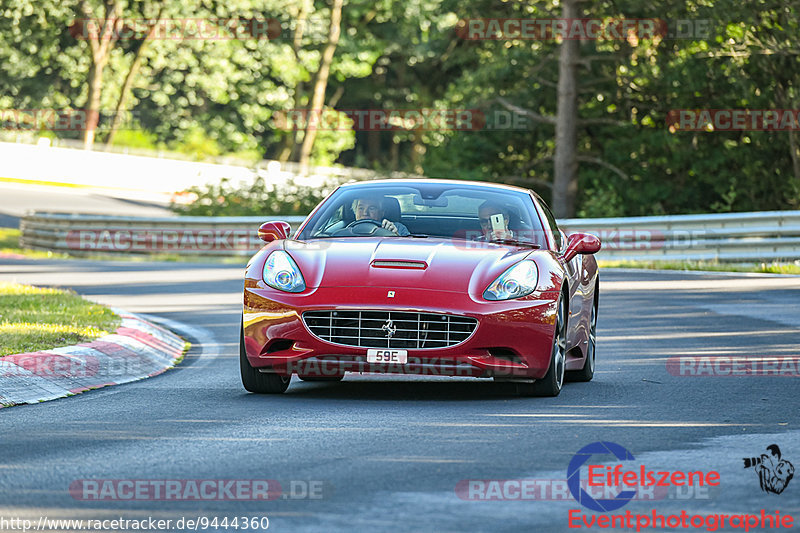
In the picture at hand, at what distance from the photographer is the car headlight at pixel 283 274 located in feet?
28.8

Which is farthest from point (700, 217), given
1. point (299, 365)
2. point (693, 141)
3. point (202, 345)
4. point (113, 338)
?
point (299, 365)

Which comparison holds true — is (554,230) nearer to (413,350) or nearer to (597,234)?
(413,350)

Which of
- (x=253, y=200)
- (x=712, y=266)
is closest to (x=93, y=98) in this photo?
(x=253, y=200)

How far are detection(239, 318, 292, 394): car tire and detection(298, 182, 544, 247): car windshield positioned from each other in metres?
1.06

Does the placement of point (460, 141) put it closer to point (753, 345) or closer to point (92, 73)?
point (753, 345)

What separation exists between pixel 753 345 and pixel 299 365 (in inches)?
199

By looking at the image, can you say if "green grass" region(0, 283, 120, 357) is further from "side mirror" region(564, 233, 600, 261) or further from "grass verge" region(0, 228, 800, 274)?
"grass verge" region(0, 228, 800, 274)

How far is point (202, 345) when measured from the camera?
12.6 m

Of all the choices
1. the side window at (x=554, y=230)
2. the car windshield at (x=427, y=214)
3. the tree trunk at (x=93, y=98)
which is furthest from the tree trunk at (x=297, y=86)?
the car windshield at (x=427, y=214)

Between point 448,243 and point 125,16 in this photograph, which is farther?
point 125,16

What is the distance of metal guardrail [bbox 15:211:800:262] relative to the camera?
22.3 m

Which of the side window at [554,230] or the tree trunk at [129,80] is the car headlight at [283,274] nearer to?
the side window at [554,230]

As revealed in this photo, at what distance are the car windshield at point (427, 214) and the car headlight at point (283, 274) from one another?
25.4 inches

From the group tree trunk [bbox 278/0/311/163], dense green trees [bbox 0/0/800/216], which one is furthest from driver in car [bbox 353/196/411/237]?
tree trunk [bbox 278/0/311/163]
